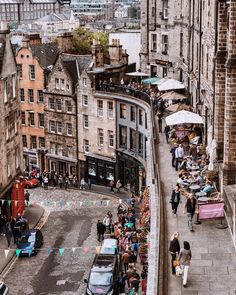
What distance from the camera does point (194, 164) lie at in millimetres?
→ 31375

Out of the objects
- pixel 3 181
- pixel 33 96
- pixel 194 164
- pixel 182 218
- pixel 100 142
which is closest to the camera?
pixel 182 218

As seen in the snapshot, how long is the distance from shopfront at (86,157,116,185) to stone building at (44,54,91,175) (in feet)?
6.66

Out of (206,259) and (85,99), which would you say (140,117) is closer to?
(85,99)

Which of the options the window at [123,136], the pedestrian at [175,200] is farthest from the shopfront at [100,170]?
the pedestrian at [175,200]

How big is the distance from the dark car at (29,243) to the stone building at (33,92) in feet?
91.5

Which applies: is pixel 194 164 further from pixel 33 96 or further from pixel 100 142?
pixel 33 96

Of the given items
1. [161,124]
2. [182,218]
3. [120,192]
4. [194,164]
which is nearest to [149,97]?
[161,124]

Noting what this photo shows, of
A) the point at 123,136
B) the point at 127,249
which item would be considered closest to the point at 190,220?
the point at 127,249

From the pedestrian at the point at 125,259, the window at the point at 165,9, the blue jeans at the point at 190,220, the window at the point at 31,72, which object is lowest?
the pedestrian at the point at 125,259

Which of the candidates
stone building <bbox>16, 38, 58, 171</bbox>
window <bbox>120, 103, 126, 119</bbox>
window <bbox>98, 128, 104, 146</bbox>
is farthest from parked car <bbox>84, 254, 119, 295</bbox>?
stone building <bbox>16, 38, 58, 171</bbox>

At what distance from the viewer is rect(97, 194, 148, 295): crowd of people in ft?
90.1

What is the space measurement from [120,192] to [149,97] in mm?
11592

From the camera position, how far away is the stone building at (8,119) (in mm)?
47406

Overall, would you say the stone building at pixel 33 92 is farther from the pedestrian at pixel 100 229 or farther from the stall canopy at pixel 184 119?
the stall canopy at pixel 184 119
